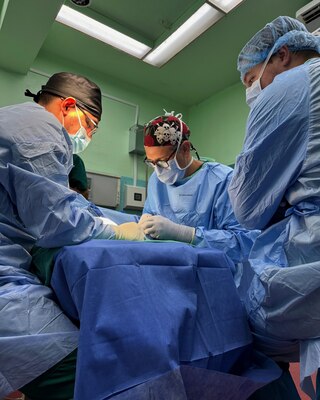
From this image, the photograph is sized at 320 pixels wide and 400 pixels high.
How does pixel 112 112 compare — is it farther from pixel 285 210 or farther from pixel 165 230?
pixel 285 210

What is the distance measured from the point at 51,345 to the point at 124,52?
2.60 meters

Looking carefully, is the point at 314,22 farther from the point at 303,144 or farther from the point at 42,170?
the point at 42,170

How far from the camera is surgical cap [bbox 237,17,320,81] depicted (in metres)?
1.02

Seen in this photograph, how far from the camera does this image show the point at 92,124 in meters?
1.27

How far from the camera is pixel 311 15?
2.08 metres

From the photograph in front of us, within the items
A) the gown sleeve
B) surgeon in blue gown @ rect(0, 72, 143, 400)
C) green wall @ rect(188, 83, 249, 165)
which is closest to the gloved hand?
surgeon in blue gown @ rect(0, 72, 143, 400)

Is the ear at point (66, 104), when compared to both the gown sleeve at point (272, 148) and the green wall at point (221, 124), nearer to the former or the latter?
the gown sleeve at point (272, 148)

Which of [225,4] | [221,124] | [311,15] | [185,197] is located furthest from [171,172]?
[221,124]

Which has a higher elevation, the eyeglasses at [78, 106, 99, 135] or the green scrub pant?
the eyeglasses at [78, 106, 99, 135]

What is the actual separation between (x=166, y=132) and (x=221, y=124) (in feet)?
6.11

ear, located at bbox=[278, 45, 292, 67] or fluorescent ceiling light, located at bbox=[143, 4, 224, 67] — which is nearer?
ear, located at bbox=[278, 45, 292, 67]

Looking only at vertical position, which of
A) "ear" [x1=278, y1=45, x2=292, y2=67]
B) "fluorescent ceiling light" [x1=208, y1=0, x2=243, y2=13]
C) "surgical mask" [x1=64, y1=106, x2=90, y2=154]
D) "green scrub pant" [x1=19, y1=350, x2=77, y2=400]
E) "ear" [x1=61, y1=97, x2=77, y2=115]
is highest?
"fluorescent ceiling light" [x1=208, y1=0, x2=243, y2=13]

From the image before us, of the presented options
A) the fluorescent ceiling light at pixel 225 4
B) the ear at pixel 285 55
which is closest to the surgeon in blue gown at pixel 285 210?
the ear at pixel 285 55

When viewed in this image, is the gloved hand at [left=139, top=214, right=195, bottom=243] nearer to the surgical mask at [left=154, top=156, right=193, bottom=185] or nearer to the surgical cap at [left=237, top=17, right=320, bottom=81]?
the surgical mask at [left=154, top=156, right=193, bottom=185]
